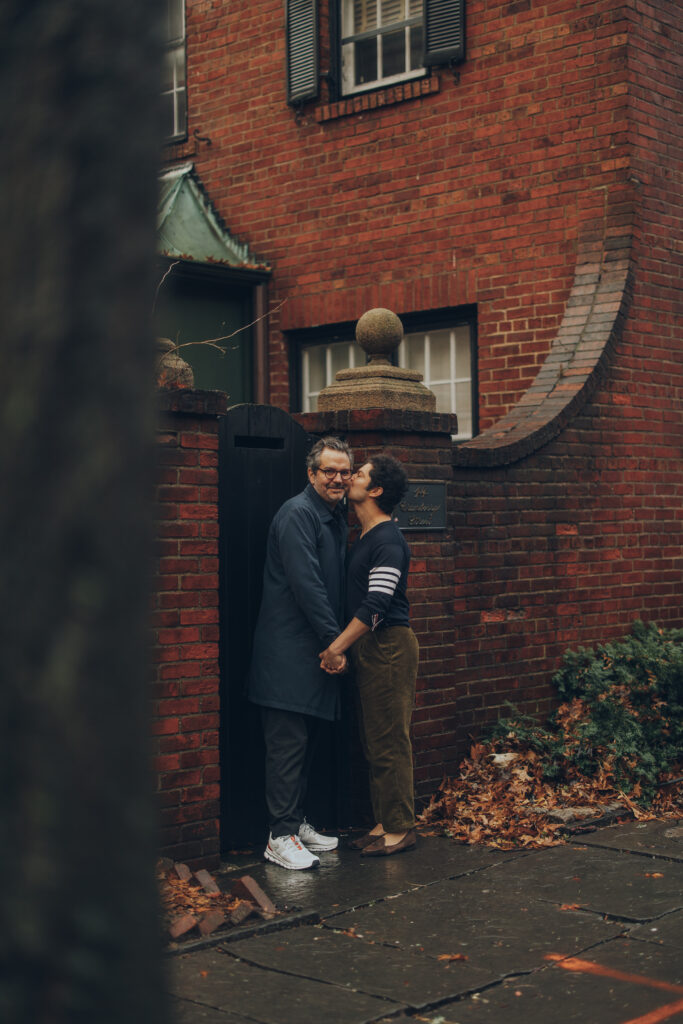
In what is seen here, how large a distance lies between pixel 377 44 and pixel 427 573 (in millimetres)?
5949

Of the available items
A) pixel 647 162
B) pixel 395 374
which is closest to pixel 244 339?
pixel 647 162

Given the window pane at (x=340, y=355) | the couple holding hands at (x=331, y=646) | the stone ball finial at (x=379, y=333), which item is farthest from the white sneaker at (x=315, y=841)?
the window pane at (x=340, y=355)

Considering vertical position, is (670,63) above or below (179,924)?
above

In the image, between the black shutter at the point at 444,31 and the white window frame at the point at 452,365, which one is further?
the white window frame at the point at 452,365

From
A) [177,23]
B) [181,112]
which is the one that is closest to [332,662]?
[181,112]

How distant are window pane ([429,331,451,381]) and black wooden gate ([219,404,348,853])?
162 inches

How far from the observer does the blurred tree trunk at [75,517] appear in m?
1.48

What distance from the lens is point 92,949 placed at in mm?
1495

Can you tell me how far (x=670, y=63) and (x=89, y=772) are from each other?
365 inches

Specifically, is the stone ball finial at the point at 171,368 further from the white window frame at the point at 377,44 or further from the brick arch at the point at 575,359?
the white window frame at the point at 377,44

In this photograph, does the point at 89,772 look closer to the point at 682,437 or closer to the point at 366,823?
the point at 366,823

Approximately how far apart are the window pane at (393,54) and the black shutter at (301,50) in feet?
2.16

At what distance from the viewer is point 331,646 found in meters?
5.91

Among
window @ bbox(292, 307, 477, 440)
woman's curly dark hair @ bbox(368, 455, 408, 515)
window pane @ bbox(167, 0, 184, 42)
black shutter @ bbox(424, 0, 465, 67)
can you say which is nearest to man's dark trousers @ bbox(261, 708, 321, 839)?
woman's curly dark hair @ bbox(368, 455, 408, 515)
